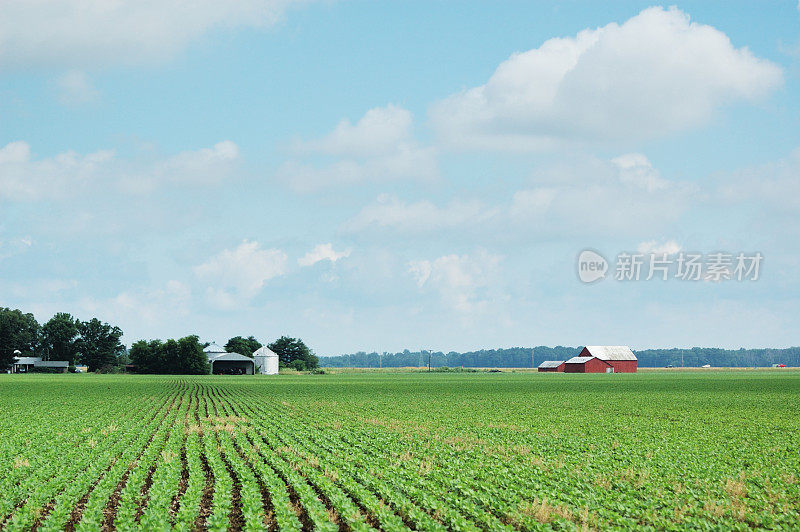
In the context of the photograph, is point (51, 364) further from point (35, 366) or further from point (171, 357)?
point (171, 357)

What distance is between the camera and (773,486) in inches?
712

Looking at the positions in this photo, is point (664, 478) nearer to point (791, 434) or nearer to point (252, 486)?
point (252, 486)

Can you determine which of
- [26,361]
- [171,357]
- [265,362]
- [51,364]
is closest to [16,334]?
[26,361]

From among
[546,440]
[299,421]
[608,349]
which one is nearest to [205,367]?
[608,349]

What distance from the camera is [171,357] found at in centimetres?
15950

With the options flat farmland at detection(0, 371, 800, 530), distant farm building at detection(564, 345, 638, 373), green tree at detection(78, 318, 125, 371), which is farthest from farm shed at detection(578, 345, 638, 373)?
flat farmland at detection(0, 371, 800, 530)

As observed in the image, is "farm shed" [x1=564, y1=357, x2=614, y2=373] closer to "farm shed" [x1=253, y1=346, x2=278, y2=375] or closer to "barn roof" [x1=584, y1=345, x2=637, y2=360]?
"barn roof" [x1=584, y1=345, x2=637, y2=360]

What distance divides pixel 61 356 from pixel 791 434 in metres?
192

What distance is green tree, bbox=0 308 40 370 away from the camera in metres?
168

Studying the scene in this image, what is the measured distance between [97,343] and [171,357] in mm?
38608

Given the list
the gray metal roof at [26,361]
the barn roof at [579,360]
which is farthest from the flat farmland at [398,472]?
the gray metal roof at [26,361]

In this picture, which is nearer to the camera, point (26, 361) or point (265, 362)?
point (265, 362)

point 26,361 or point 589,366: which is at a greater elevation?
point 26,361

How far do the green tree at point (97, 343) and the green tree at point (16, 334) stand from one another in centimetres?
1306
